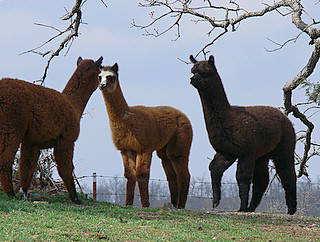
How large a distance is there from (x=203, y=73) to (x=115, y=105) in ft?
4.99

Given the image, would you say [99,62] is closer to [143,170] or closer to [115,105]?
[115,105]

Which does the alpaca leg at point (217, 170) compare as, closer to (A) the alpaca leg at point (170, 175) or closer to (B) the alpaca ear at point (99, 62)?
(A) the alpaca leg at point (170, 175)

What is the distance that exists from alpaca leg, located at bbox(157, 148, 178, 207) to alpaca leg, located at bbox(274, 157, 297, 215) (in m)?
1.88

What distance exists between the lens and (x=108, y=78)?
10.3 metres

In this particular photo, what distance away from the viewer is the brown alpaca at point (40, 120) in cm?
907

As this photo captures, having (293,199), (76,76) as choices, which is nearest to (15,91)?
(76,76)

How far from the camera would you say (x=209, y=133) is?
1047cm

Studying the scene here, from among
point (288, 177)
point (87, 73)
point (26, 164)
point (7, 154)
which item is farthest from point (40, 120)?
point (288, 177)

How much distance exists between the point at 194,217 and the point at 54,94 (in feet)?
9.72

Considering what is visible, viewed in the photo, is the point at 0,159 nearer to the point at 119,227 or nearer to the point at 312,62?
the point at 119,227

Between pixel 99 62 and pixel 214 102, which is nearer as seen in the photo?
pixel 214 102

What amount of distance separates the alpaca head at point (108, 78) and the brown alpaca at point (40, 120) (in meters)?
0.45

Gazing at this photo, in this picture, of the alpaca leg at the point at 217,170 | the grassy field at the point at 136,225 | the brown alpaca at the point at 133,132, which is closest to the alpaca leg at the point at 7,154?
the grassy field at the point at 136,225

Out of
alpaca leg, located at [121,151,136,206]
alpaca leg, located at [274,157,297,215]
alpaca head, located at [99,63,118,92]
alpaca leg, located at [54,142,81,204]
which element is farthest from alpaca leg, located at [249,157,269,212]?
alpaca leg, located at [54,142,81,204]
